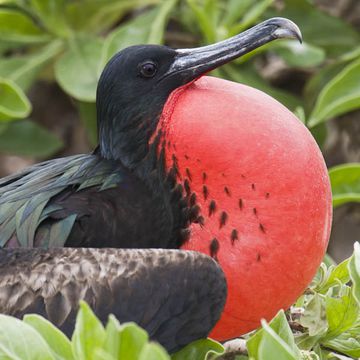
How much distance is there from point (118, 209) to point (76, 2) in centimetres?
148

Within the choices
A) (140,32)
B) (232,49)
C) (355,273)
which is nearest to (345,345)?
(355,273)

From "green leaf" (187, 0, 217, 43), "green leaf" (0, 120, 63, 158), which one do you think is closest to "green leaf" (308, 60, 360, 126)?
"green leaf" (187, 0, 217, 43)

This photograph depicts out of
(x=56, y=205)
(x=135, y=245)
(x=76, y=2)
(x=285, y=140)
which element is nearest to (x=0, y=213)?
(x=56, y=205)

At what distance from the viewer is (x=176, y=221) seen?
1585mm

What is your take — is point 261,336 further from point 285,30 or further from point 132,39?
point 132,39

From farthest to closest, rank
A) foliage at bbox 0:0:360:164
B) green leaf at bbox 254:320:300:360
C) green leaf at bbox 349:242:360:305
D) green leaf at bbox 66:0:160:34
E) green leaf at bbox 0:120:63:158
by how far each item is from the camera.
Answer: green leaf at bbox 0:120:63:158, green leaf at bbox 66:0:160:34, foliage at bbox 0:0:360:164, green leaf at bbox 349:242:360:305, green leaf at bbox 254:320:300:360

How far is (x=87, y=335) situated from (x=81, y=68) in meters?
1.59

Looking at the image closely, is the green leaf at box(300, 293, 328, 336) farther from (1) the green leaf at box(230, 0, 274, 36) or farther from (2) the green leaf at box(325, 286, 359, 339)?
(1) the green leaf at box(230, 0, 274, 36)

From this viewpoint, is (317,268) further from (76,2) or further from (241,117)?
(76,2)

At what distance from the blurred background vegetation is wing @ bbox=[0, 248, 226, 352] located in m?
0.94

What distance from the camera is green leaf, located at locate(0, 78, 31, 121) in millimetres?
2314

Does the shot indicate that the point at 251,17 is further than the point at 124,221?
Yes

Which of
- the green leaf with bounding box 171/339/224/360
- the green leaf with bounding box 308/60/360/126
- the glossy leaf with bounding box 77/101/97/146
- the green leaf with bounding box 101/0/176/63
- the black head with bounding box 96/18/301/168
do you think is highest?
the black head with bounding box 96/18/301/168

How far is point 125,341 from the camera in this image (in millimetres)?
1200
